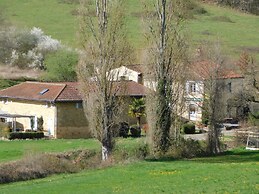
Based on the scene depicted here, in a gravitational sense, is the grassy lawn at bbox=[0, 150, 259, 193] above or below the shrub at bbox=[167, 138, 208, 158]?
below

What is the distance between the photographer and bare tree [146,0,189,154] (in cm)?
3728

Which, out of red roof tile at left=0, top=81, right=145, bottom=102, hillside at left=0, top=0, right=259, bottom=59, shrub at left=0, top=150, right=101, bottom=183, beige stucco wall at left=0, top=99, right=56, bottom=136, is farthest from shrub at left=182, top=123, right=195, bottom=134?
hillside at left=0, top=0, right=259, bottom=59

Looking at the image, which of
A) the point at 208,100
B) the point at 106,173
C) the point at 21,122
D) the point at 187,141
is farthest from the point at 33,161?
the point at 21,122

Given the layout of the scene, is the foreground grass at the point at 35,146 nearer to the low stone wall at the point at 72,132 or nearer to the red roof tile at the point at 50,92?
the low stone wall at the point at 72,132

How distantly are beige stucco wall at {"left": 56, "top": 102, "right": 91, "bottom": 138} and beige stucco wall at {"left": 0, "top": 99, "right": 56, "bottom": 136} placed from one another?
0.56 m

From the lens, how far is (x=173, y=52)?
38.6 meters

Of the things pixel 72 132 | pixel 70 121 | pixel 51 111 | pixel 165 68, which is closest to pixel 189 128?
pixel 72 132

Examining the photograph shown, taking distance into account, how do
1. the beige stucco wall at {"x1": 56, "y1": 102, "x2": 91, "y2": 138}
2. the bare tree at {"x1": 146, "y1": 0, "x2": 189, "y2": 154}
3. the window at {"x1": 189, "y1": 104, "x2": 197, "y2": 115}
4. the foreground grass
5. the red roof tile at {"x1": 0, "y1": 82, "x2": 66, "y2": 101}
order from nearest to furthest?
1. the bare tree at {"x1": 146, "y1": 0, "x2": 189, "y2": 154}
2. the foreground grass
3. the beige stucco wall at {"x1": 56, "y1": 102, "x2": 91, "y2": 138}
4. the red roof tile at {"x1": 0, "y1": 82, "x2": 66, "y2": 101}
5. the window at {"x1": 189, "y1": 104, "x2": 197, "y2": 115}

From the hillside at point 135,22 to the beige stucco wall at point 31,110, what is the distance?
29.1 metres

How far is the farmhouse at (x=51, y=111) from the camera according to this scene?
5072cm

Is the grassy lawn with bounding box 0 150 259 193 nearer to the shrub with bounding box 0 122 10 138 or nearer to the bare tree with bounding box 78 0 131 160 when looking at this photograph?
the bare tree with bounding box 78 0 131 160

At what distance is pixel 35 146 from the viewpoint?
137ft

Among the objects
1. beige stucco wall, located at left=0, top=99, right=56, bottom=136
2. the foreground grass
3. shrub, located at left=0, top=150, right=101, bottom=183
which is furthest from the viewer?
beige stucco wall, located at left=0, top=99, right=56, bottom=136

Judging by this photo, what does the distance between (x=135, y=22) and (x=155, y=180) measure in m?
70.2
